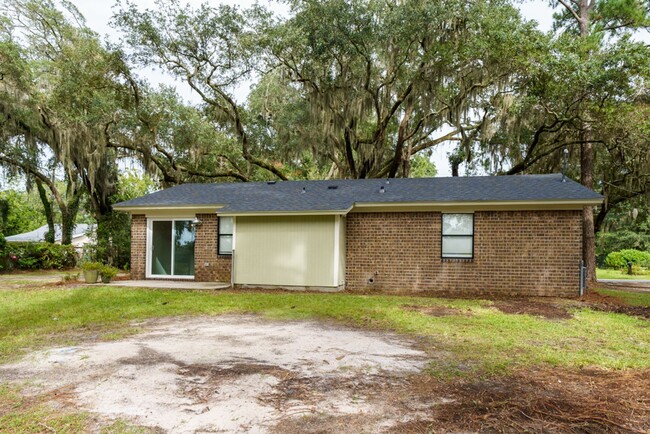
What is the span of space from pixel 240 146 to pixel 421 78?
341 inches

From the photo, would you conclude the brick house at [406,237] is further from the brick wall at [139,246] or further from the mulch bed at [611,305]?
the brick wall at [139,246]

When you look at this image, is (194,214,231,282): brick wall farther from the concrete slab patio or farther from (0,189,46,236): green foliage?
(0,189,46,236): green foliage

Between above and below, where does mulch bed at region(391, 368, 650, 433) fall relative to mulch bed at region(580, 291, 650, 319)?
above

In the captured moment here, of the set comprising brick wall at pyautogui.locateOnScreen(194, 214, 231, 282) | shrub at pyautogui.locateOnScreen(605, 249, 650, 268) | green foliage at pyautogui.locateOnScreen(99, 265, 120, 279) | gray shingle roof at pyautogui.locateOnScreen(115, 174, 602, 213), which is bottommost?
shrub at pyautogui.locateOnScreen(605, 249, 650, 268)

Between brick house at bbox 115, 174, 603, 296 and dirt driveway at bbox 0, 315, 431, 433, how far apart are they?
5.55 m

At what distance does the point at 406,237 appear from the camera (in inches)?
489

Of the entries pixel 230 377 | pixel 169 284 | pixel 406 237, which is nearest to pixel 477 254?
pixel 406 237

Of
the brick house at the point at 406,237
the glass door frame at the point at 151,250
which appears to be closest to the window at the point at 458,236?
the brick house at the point at 406,237

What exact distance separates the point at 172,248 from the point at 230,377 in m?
10.7

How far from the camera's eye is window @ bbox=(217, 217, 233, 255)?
13.8 m

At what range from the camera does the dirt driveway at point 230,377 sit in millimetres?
3586

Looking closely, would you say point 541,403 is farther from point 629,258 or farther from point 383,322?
point 629,258

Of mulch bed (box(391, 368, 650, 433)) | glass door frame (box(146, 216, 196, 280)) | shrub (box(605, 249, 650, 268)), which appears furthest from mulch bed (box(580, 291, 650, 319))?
shrub (box(605, 249, 650, 268))

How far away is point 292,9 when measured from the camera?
1653 cm
